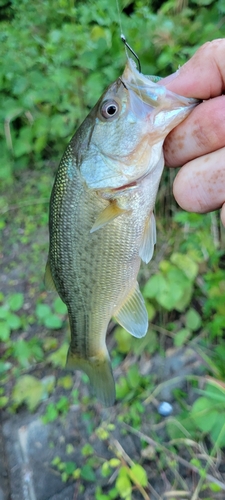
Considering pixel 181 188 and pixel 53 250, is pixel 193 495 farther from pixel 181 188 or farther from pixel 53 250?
pixel 181 188

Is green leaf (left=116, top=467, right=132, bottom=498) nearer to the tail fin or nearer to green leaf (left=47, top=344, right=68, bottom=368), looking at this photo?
the tail fin

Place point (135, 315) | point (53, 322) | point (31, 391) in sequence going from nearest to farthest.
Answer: point (135, 315), point (31, 391), point (53, 322)

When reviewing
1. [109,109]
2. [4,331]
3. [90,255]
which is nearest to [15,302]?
[4,331]

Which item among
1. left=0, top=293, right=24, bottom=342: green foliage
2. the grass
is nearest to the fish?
the grass

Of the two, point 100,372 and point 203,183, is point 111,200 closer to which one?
point 203,183

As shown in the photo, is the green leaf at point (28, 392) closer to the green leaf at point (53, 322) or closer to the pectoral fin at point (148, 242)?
the green leaf at point (53, 322)

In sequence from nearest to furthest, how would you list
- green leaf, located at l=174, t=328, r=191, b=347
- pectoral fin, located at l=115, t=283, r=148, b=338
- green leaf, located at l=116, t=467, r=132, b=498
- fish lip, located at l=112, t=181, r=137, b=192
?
fish lip, located at l=112, t=181, r=137, b=192, pectoral fin, located at l=115, t=283, r=148, b=338, green leaf, located at l=116, t=467, r=132, b=498, green leaf, located at l=174, t=328, r=191, b=347

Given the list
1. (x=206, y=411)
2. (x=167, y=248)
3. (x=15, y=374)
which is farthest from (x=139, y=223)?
(x=15, y=374)
